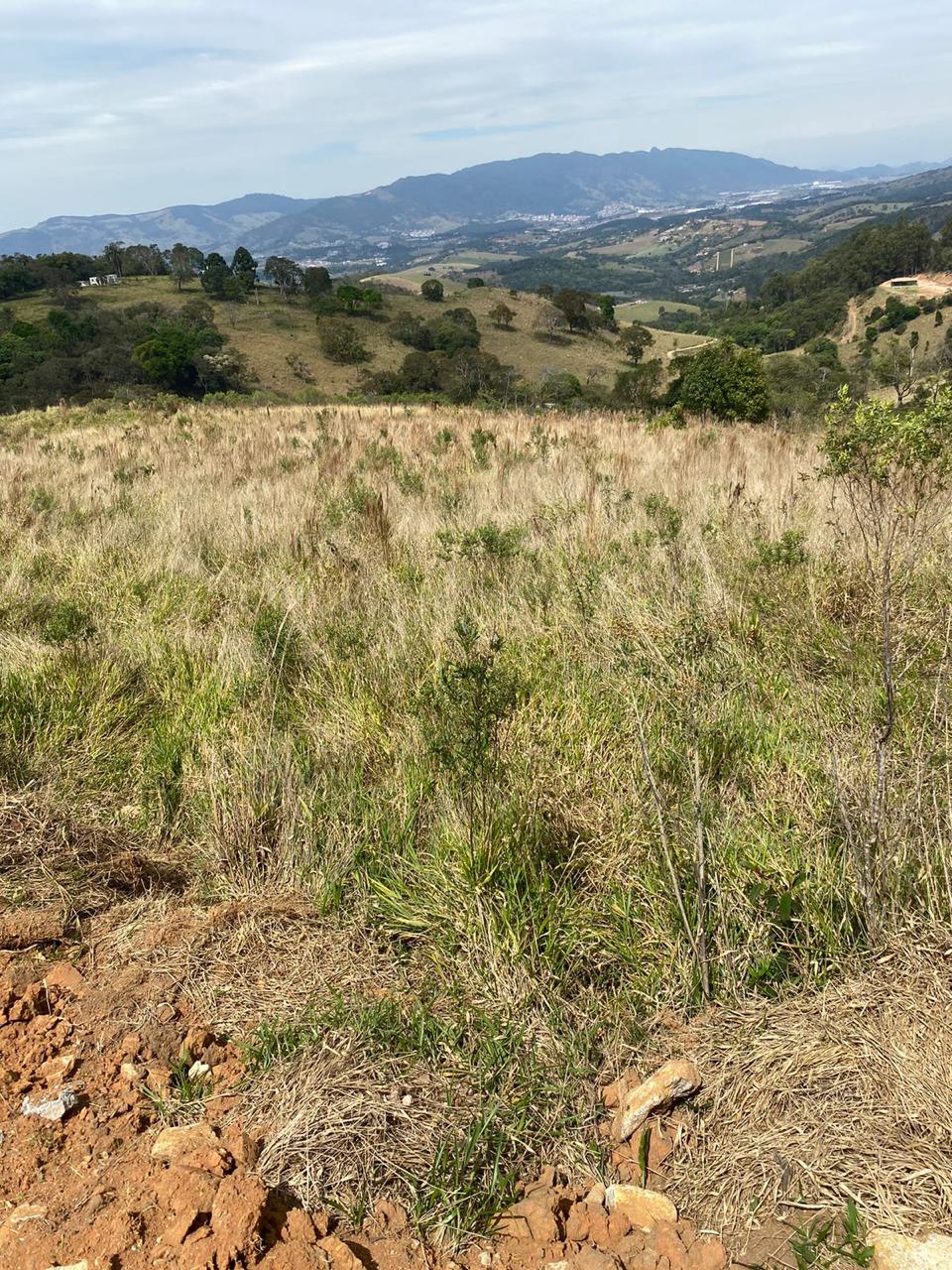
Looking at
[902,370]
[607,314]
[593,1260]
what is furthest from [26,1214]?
[607,314]

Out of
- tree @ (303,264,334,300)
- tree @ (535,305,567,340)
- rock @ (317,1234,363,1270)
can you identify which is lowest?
rock @ (317,1234,363,1270)

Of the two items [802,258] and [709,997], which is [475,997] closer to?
[709,997]

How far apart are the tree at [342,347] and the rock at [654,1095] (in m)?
56.5

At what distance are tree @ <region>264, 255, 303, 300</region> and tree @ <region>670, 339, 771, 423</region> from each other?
213 feet

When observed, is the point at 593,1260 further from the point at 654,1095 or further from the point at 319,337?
the point at 319,337

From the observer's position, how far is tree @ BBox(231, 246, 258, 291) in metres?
68.9

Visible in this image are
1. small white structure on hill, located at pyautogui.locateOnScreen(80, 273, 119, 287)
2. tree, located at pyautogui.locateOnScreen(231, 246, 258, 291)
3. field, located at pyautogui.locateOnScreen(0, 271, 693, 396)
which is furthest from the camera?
tree, located at pyautogui.locateOnScreen(231, 246, 258, 291)

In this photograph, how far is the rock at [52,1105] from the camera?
1.73 meters

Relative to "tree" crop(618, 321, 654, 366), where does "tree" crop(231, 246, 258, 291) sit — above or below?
above

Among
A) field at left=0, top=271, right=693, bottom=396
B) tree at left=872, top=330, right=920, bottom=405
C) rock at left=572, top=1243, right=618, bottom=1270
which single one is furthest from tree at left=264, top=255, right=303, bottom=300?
rock at left=572, top=1243, right=618, bottom=1270

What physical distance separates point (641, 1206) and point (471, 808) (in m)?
1.10

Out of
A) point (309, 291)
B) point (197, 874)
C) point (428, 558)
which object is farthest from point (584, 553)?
point (309, 291)

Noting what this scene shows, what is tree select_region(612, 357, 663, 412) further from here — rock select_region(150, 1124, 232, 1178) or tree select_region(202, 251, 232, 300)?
tree select_region(202, 251, 232, 300)

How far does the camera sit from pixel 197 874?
8.60ft
